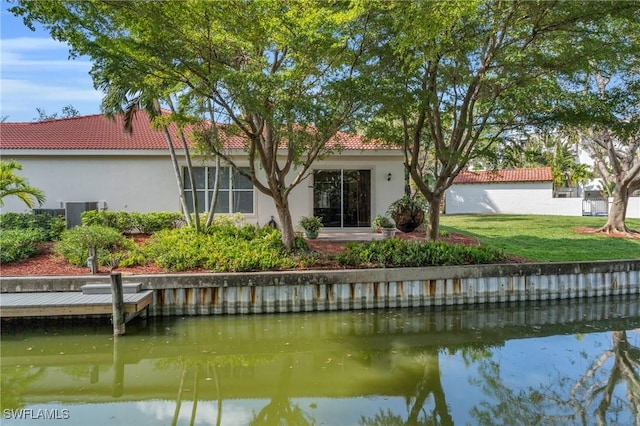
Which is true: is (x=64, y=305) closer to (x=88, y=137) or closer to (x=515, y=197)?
(x=88, y=137)

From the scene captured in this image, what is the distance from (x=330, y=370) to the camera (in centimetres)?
609

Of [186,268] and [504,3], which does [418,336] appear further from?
[504,3]

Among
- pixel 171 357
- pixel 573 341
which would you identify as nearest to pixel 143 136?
pixel 171 357

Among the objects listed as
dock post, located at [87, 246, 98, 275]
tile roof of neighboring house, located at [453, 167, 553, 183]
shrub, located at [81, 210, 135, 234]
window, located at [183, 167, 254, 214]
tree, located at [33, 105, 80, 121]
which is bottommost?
dock post, located at [87, 246, 98, 275]

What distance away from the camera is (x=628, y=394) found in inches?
210

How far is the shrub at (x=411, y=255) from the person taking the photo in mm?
9656

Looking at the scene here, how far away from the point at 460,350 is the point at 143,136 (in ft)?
39.4

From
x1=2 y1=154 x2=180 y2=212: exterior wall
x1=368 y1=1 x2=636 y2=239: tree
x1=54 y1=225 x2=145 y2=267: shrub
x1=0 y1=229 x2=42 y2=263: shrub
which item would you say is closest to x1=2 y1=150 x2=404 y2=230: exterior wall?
x1=2 y1=154 x2=180 y2=212: exterior wall

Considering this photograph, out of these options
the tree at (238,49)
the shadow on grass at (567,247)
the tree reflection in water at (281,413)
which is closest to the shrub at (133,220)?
the tree at (238,49)

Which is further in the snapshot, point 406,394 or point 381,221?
point 381,221

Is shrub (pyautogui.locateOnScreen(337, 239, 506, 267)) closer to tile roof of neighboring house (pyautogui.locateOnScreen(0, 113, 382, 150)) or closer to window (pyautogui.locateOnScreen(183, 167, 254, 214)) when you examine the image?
tile roof of neighboring house (pyautogui.locateOnScreen(0, 113, 382, 150))

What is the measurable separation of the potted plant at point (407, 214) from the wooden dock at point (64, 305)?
7.83 meters

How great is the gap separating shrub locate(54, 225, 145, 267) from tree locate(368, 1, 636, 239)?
248 inches

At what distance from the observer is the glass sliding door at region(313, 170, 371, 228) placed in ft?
48.5
